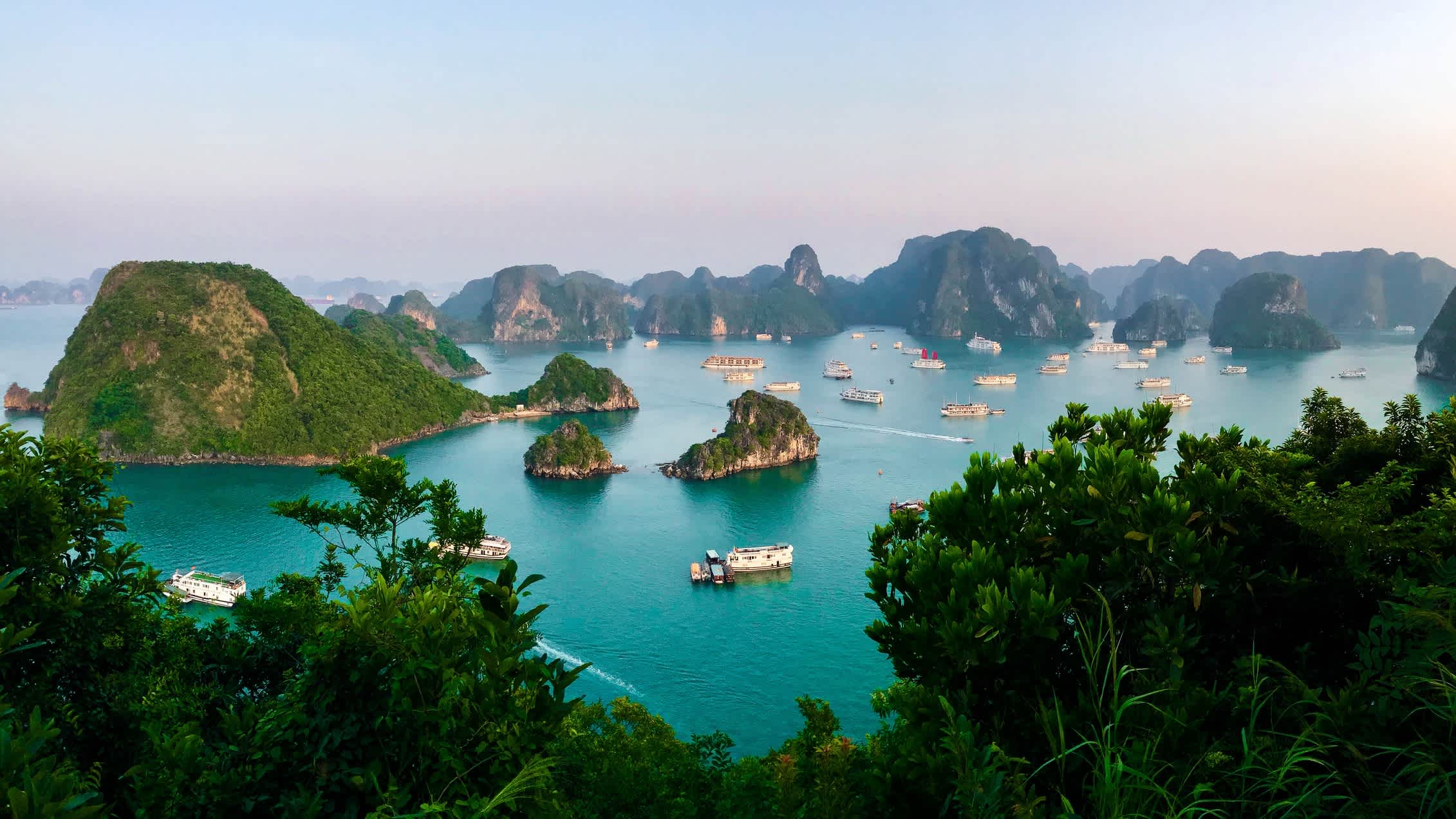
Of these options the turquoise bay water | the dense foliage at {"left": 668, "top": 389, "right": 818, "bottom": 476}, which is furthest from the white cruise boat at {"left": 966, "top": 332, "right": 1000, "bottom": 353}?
the dense foliage at {"left": 668, "top": 389, "right": 818, "bottom": 476}

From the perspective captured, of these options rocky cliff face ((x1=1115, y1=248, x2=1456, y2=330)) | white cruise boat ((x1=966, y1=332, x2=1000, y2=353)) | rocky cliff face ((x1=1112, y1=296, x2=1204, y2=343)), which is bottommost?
white cruise boat ((x1=966, y1=332, x2=1000, y2=353))

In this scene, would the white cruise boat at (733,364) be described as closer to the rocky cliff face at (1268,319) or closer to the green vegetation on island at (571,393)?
the green vegetation on island at (571,393)

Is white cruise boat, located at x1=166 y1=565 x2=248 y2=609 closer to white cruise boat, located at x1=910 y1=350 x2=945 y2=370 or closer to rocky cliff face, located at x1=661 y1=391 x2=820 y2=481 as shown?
rocky cliff face, located at x1=661 y1=391 x2=820 y2=481

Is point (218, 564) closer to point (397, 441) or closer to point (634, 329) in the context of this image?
point (397, 441)

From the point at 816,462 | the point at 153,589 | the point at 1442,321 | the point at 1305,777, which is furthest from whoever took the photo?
the point at 1442,321

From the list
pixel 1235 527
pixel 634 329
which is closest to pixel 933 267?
pixel 634 329

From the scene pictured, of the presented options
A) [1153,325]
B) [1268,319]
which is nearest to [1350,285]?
[1268,319]

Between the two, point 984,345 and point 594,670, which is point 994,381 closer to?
point 984,345
